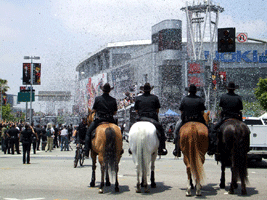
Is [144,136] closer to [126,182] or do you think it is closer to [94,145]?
[94,145]

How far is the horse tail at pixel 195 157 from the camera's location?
28.9 ft

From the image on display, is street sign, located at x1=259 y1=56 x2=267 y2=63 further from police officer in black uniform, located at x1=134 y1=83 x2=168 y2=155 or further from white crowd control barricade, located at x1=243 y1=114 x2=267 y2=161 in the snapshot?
police officer in black uniform, located at x1=134 y1=83 x2=168 y2=155

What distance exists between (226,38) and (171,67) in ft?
167

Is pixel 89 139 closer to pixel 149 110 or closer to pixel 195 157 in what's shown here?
pixel 149 110

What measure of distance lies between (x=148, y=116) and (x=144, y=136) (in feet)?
2.82

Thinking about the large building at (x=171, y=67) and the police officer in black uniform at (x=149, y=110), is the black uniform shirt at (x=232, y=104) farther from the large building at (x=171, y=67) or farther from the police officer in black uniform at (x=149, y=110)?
the large building at (x=171, y=67)

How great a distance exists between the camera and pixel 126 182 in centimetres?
1117

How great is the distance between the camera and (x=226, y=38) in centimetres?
1906

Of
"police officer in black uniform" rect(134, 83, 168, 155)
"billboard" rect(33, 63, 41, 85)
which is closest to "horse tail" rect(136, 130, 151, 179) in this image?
"police officer in black uniform" rect(134, 83, 168, 155)

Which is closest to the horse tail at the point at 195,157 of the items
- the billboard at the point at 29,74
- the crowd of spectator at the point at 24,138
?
the crowd of spectator at the point at 24,138

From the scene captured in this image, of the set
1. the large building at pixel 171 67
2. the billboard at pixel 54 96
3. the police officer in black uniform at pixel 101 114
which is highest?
the large building at pixel 171 67

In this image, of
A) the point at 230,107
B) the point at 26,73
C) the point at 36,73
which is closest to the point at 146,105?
the point at 230,107

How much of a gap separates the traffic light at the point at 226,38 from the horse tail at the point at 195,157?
1081 cm

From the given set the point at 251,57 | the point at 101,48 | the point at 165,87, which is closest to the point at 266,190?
the point at 165,87
